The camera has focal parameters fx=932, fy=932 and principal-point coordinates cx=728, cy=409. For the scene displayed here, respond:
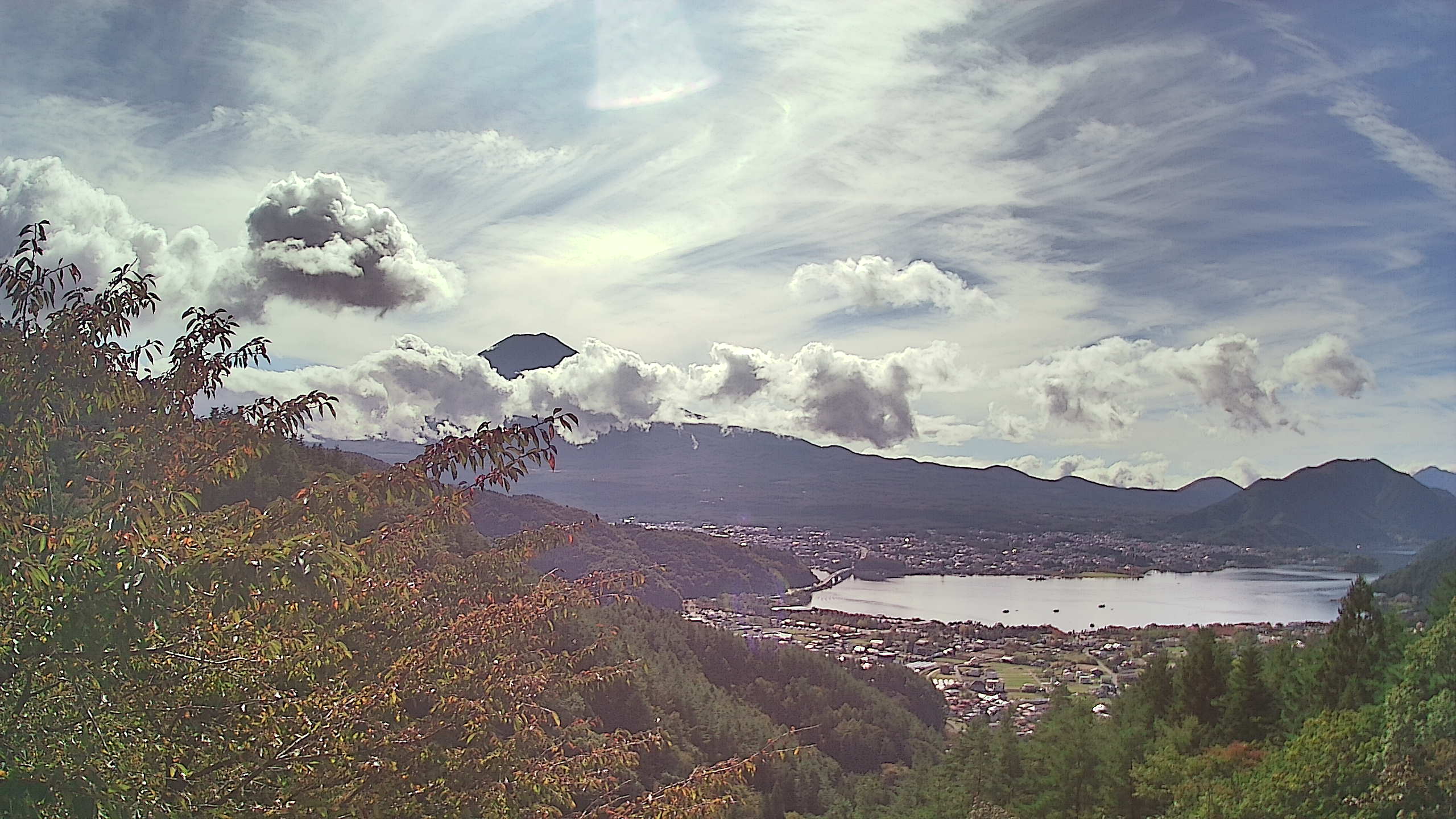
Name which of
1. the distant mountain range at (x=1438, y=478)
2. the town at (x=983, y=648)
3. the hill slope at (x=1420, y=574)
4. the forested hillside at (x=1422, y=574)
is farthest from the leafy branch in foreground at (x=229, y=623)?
the distant mountain range at (x=1438, y=478)

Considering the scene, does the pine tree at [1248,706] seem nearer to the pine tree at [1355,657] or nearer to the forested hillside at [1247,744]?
the forested hillside at [1247,744]

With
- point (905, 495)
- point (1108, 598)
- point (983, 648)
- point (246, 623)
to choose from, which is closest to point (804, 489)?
point (905, 495)

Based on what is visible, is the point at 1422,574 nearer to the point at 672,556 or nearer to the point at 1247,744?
the point at 1247,744

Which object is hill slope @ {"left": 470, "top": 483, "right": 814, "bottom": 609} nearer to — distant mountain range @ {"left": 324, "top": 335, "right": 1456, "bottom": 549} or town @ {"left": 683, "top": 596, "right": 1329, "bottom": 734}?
town @ {"left": 683, "top": 596, "right": 1329, "bottom": 734}

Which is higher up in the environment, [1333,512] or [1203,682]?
[1333,512]

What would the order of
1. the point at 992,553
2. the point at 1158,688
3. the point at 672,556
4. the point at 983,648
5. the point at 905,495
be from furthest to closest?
the point at 905,495, the point at 992,553, the point at 672,556, the point at 983,648, the point at 1158,688

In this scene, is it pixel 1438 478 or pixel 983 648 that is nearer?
pixel 983 648
